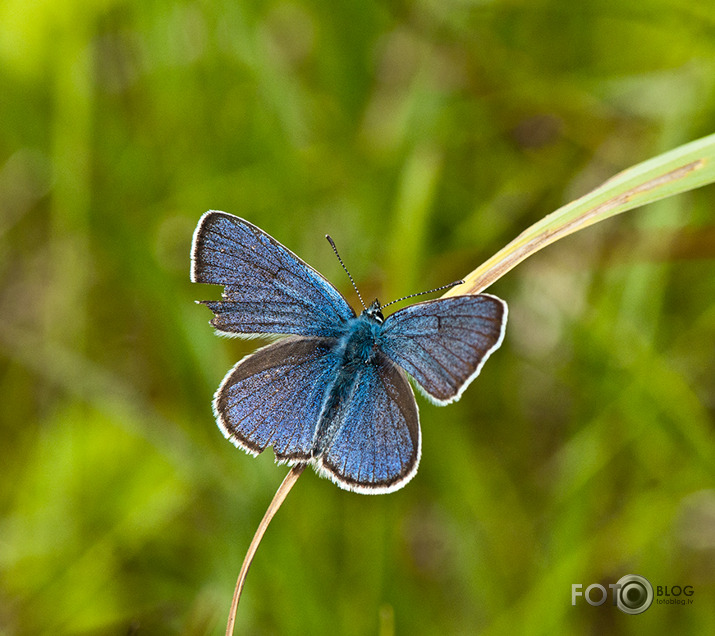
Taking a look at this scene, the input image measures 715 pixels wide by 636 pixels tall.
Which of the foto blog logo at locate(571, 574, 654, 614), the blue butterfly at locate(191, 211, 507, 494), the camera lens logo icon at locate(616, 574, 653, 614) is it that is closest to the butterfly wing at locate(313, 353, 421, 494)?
the blue butterfly at locate(191, 211, 507, 494)

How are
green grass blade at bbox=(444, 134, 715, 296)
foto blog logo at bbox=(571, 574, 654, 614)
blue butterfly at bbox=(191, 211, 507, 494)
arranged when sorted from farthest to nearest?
1. foto blog logo at bbox=(571, 574, 654, 614)
2. blue butterfly at bbox=(191, 211, 507, 494)
3. green grass blade at bbox=(444, 134, 715, 296)

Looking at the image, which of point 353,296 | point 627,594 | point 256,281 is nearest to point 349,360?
point 256,281

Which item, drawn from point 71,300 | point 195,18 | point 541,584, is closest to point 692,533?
point 541,584

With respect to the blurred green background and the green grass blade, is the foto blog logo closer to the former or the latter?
the blurred green background

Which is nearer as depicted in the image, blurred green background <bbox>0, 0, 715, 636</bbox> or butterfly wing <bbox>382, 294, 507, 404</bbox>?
butterfly wing <bbox>382, 294, 507, 404</bbox>

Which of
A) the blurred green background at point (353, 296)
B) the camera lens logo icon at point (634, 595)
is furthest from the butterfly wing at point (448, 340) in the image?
the camera lens logo icon at point (634, 595)

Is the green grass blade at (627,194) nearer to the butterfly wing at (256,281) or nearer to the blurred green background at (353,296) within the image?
the butterfly wing at (256,281)

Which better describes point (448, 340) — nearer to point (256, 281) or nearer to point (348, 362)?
point (348, 362)
